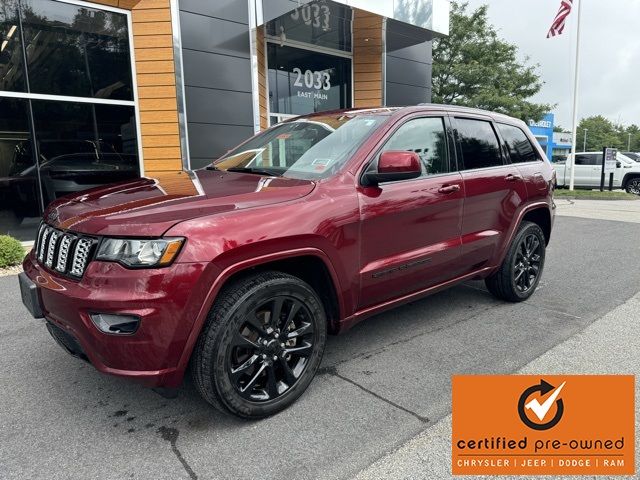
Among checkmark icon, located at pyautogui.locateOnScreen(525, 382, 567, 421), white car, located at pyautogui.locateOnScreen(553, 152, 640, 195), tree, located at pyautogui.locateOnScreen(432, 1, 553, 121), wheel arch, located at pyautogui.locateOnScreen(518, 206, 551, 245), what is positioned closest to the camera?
checkmark icon, located at pyautogui.locateOnScreen(525, 382, 567, 421)

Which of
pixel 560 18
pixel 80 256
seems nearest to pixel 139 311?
pixel 80 256

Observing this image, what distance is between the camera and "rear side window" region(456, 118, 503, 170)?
3799 millimetres

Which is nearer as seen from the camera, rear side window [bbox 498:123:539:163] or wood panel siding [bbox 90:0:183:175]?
rear side window [bbox 498:123:539:163]

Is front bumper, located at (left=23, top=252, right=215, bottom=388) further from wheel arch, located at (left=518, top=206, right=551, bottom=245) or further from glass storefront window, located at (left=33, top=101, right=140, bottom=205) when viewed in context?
glass storefront window, located at (left=33, top=101, right=140, bottom=205)

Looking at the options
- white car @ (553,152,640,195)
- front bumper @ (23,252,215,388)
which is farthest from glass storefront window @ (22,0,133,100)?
white car @ (553,152,640,195)

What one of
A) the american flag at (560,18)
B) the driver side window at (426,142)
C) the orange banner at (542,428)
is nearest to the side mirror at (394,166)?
the driver side window at (426,142)

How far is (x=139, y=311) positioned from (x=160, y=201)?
0.62m

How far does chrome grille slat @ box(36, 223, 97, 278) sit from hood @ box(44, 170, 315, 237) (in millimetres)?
54

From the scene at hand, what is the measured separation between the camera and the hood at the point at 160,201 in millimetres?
2217

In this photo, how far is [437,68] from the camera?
2811 cm

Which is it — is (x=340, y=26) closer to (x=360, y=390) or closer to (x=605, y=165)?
(x=360, y=390)

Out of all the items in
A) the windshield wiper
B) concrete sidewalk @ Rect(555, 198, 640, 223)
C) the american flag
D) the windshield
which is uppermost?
the american flag

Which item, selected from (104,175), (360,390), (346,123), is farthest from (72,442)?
(104,175)

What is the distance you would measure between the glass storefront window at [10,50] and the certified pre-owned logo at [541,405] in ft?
27.8
